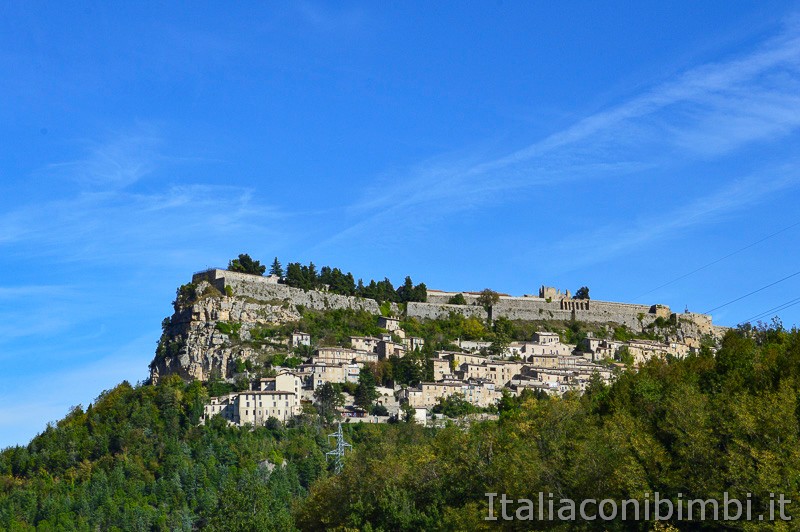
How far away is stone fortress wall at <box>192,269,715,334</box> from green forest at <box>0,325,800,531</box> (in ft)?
63.7

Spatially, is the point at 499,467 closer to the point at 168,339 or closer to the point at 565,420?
the point at 565,420

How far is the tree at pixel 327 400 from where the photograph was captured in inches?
4055

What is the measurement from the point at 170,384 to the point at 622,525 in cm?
7072

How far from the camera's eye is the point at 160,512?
8481 centimetres

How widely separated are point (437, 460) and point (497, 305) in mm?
83455

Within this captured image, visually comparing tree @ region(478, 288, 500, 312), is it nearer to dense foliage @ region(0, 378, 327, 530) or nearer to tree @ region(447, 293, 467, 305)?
tree @ region(447, 293, 467, 305)

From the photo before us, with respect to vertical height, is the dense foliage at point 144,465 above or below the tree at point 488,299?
below

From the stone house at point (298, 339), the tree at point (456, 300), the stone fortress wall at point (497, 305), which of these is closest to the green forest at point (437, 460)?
the stone house at point (298, 339)

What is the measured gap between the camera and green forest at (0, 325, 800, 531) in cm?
3991

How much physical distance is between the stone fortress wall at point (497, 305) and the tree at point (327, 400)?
1791 centimetres

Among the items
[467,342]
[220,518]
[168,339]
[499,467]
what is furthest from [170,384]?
[499,467]

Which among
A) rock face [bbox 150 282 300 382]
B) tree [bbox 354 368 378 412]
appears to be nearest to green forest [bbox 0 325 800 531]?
tree [bbox 354 368 378 412]

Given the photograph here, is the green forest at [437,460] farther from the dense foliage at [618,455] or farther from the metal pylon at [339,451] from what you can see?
the metal pylon at [339,451]

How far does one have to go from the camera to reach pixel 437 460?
53.7 meters
